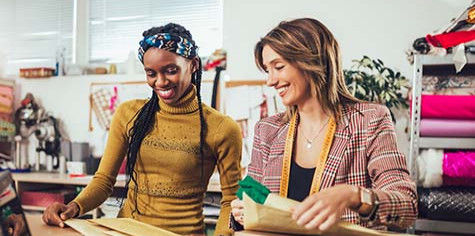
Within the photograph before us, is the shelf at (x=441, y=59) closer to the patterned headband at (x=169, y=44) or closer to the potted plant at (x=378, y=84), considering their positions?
the potted plant at (x=378, y=84)

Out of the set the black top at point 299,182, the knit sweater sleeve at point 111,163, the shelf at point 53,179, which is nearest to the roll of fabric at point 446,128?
the black top at point 299,182

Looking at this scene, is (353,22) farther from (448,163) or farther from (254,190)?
(254,190)

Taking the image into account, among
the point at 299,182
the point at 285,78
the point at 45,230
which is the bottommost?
the point at 45,230

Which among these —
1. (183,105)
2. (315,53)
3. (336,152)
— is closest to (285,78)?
(315,53)

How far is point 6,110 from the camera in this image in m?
3.74

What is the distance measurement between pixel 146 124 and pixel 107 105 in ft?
6.78

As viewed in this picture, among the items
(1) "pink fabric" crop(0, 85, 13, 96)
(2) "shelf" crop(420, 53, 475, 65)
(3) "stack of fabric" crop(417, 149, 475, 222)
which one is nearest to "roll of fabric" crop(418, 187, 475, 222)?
(3) "stack of fabric" crop(417, 149, 475, 222)

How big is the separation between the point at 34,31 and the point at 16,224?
3.51 meters

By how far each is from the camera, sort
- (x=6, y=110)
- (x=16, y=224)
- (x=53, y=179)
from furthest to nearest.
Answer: (x=6, y=110) < (x=53, y=179) < (x=16, y=224)

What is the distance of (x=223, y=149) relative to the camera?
1627mm

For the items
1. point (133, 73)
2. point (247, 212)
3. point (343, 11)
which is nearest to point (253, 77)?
point (343, 11)

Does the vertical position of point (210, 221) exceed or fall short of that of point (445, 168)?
it falls short

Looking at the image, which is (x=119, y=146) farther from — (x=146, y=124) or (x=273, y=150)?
(x=273, y=150)

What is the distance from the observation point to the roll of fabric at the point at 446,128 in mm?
2119
